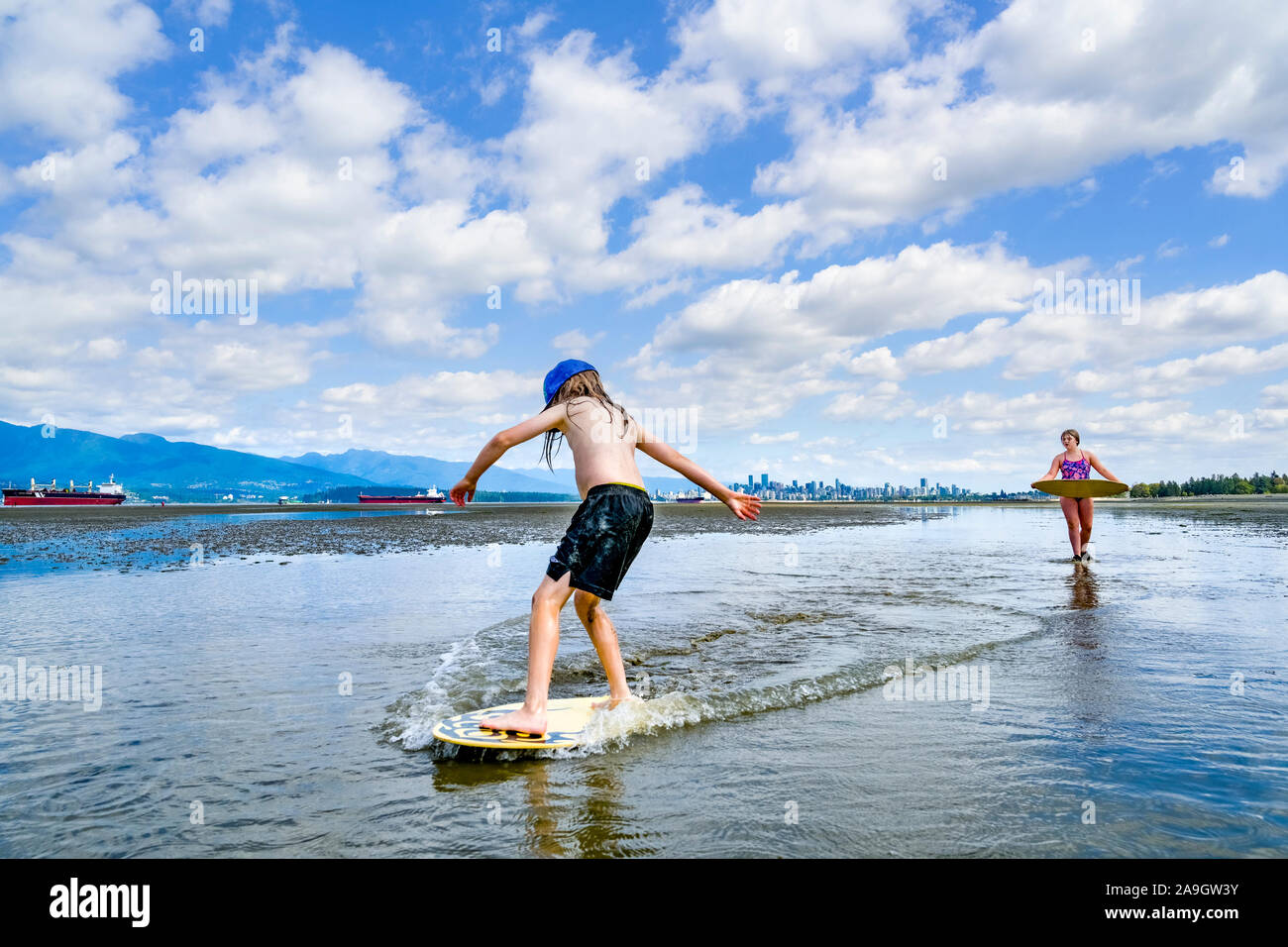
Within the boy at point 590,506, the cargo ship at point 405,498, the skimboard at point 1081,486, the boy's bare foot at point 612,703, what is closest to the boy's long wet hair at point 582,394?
the boy at point 590,506

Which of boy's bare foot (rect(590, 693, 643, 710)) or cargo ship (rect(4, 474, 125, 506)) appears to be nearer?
boy's bare foot (rect(590, 693, 643, 710))

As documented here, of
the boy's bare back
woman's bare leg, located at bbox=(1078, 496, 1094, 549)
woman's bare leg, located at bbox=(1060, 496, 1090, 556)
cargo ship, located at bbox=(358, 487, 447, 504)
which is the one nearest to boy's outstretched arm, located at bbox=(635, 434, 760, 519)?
the boy's bare back

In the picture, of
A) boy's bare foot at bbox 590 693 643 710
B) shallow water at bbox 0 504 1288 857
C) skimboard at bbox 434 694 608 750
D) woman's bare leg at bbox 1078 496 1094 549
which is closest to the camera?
shallow water at bbox 0 504 1288 857

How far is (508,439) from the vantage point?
190 inches

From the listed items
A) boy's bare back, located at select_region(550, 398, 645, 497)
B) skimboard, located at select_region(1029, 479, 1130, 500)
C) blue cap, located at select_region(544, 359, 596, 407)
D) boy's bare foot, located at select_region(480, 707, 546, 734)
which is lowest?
boy's bare foot, located at select_region(480, 707, 546, 734)

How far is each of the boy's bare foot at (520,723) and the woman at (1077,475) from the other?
13.9 meters

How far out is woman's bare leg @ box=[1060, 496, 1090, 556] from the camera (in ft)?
49.2

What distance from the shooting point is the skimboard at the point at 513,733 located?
14.2ft

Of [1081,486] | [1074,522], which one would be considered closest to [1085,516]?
[1074,522]

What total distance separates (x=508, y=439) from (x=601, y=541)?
0.91 meters

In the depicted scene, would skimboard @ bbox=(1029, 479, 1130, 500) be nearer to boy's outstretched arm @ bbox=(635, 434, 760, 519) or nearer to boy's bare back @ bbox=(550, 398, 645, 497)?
boy's outstretched arm @ bbox=(635, 434, 760, 519)

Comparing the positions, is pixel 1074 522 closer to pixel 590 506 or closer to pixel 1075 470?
pixel 1075 470

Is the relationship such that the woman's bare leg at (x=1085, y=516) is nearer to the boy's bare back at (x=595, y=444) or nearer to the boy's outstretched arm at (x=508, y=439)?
the boy's bare back at (x=595, y=444)

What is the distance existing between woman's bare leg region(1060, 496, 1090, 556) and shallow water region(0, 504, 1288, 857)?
3762mm
